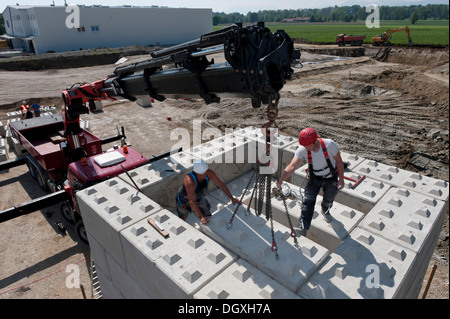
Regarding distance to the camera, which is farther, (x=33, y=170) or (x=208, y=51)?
(x=33, y=170)

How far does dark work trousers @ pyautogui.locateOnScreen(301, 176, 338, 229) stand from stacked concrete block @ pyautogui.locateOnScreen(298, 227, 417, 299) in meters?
0.79

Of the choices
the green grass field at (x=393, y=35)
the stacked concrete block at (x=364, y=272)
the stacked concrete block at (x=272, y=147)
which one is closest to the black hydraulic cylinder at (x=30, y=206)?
the stacked concrete block at (x=272, y=147)

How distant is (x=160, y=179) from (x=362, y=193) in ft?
11.5

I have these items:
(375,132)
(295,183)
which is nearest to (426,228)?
(295,183)

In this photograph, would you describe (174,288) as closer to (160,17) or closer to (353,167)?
(353,167)

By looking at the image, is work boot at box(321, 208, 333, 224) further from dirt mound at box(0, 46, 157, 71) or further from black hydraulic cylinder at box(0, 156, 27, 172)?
dirt mound at box(0, 46, 157, 71)

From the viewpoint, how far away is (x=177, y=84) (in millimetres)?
4367

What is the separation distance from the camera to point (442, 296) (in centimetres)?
593

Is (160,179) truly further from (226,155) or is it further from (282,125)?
(282,125)

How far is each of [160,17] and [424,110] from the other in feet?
133

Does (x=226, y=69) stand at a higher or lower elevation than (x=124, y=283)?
higher

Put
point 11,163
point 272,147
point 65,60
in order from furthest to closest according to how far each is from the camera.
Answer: point 65,60 < point 11,163 < point 272,147

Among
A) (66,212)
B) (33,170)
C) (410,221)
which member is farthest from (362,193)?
(33,170)

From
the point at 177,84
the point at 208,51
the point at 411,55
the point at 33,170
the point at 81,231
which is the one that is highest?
the point at 208,51
